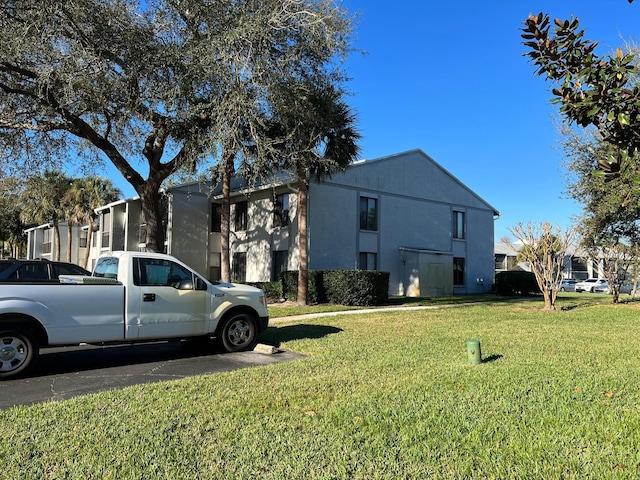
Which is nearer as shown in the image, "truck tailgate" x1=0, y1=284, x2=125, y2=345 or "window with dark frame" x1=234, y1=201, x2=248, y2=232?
"truck tailgate" x1=0, y1=284, x2=125, y2=345

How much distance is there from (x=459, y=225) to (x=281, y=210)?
12346mm

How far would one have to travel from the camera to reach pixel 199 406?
522 centimetres

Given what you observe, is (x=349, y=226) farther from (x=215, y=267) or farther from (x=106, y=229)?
(x=106, y=229)

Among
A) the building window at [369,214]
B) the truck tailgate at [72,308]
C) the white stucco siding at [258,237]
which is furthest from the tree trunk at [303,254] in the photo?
the truck tailgate at [72,308]

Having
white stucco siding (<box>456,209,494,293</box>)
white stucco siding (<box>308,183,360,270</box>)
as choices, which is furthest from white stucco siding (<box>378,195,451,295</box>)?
white stucco siding (<box>456,209,494,293</box>)

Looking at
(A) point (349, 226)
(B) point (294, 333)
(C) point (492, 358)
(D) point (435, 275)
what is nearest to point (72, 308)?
(B) point (294, 333)

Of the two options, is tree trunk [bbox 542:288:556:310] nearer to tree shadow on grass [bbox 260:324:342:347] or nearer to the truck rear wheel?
tree shadow on grass [bbox 260:324:342:347]

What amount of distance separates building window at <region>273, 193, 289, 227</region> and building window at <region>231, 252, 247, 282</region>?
11.7ft

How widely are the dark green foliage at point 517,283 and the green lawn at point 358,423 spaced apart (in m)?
20.7

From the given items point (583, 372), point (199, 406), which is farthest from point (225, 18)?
point (583, 372)

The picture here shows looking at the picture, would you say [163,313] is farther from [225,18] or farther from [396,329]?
[225,18]

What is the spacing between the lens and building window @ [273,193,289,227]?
24141 millimetres

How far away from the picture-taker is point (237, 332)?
900 cm

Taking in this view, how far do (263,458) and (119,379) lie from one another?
3873 millimetres
